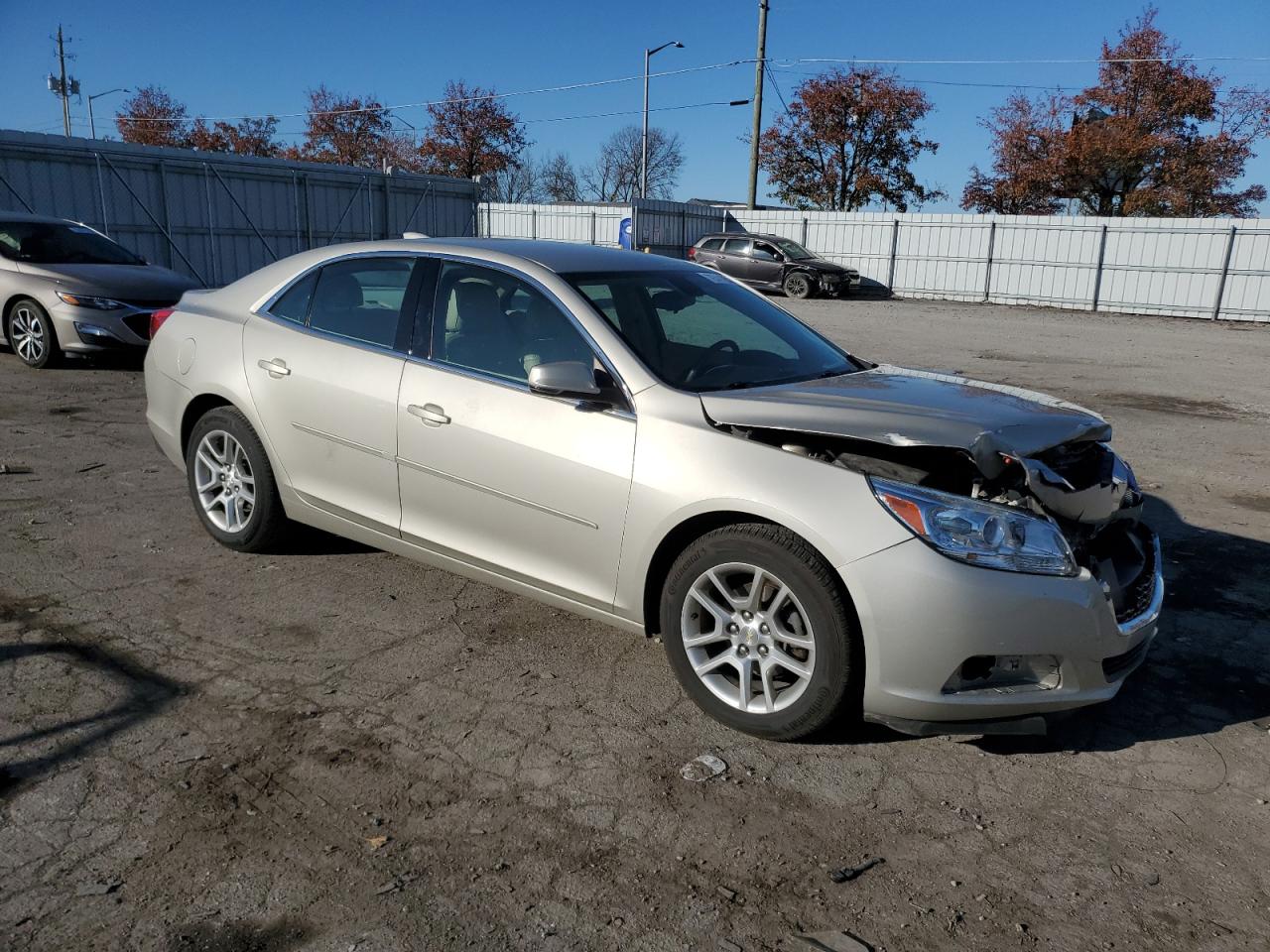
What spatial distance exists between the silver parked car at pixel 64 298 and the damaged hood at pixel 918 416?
Result: 863 cm

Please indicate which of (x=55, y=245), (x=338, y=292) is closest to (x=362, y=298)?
(x=338, y=292)

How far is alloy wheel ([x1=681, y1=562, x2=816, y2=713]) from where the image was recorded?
11.0 feet

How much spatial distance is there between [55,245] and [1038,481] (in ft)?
35.7

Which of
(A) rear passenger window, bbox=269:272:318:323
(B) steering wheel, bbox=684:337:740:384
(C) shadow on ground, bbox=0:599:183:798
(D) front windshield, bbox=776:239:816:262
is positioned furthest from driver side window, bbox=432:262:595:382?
(D) front windshield, bbox=776:239:816:262

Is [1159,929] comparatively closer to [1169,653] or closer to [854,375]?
[1169,653]

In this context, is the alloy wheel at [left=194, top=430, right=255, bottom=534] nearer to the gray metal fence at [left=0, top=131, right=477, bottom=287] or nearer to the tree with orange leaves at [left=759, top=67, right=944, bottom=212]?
the gray metal fence at [left=0, top=131, right=477, bottom=287]

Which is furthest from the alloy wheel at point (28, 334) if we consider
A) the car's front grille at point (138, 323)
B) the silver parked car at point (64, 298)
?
the car's front grille at point (138, 323)

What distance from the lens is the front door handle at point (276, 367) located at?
15.5 feet

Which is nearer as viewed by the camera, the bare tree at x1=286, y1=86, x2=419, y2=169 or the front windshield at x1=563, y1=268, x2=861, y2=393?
the front windshield at x1=563, y1=268, x2=861, y2=393

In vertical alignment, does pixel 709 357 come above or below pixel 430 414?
above

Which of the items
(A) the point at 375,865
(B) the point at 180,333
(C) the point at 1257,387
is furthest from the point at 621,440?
(C) the point at 1257,387

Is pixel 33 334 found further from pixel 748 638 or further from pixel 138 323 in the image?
pixel 748 638

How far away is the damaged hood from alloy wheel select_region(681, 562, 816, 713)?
56 centimetres

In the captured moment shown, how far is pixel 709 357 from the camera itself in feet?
13.8
